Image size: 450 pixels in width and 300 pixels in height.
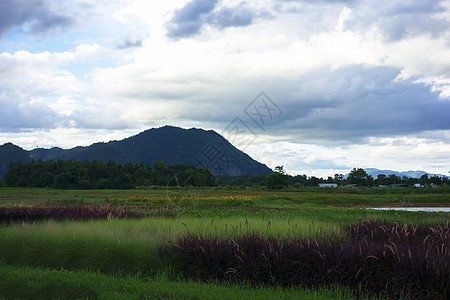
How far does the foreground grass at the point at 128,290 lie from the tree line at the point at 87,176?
7101cm

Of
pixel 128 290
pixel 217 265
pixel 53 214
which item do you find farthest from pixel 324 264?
pixel 53 214

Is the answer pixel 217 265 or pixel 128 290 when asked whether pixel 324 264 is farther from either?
pixel 128 290

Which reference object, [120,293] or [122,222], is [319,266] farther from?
[122,222]

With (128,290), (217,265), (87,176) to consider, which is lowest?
(128,290)

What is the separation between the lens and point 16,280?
6977 mm

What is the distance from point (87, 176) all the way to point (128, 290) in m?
82.6

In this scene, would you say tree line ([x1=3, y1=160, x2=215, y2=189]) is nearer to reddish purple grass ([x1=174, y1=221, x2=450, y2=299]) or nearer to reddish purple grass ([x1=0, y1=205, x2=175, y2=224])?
reddish purple grass ([x1=0, y1=205, x2=175, y2=224])

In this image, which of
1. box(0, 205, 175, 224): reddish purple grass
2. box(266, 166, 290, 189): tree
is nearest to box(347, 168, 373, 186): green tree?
box(266, 166, 290, 189): tree

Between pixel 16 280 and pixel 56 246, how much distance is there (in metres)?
2.45

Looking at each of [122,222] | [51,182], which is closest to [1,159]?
[51,182]

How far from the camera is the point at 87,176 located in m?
84.1

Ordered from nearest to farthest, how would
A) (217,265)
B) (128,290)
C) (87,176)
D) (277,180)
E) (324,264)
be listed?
(128,290) → (324,264) → (217,265) → (277,180) → (87,176)

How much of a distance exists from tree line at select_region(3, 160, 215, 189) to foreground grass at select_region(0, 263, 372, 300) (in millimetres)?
71007

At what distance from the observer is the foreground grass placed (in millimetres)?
5957
